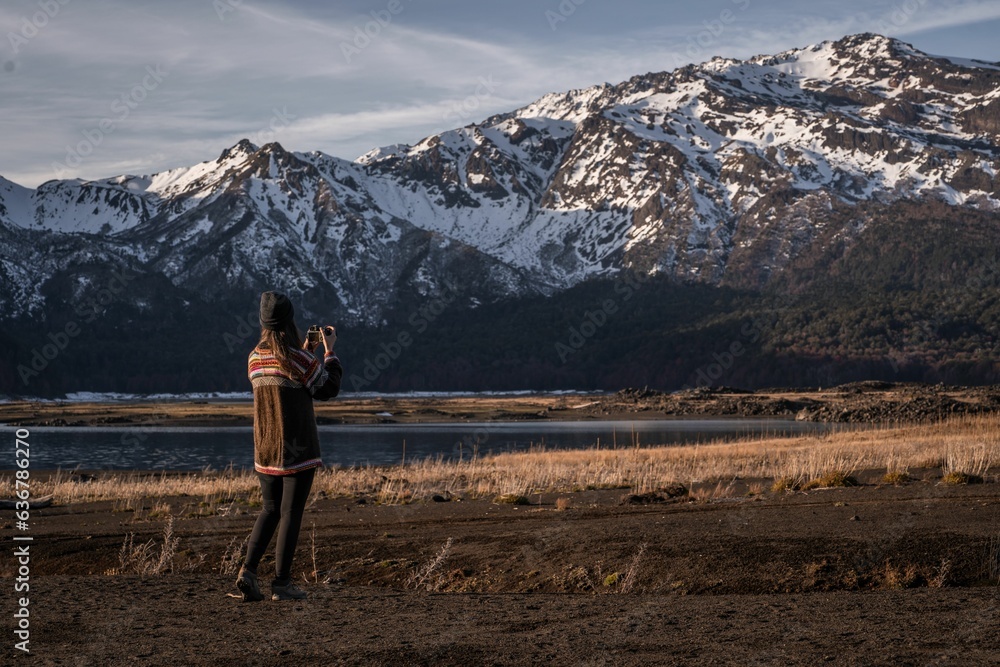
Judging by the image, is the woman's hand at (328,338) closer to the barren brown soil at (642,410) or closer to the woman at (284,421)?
the woman at (284,421)

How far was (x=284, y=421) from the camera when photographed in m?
11.0

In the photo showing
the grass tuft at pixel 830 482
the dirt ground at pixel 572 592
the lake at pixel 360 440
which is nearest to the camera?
the dirt ground at pixel 572 592

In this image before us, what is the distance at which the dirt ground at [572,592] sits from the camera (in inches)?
355

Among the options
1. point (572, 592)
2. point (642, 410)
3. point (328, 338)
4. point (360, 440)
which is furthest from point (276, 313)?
point (642, 410)

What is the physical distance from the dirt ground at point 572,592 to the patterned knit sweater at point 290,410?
1.40 meters

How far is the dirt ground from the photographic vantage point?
355 inches

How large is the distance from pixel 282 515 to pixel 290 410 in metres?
1.03

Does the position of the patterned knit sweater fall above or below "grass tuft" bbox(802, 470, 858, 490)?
above

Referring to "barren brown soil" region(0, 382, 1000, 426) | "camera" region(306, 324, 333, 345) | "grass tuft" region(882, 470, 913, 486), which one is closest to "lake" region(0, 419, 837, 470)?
"barren brown soil" region(0, 382, 1000, 426)

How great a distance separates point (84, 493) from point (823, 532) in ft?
69.4

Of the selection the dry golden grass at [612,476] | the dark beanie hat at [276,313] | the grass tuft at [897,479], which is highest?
the dark beanie hat at [276,313]

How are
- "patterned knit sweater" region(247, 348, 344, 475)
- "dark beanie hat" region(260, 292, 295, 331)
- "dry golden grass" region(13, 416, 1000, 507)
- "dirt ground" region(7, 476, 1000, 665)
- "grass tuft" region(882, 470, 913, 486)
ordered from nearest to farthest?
"dirt ground" region(7, 476, 1000, 665) < "patterned knit sweater" region(247, 348, 344, 475) < "dark beanie hat" region(260, 292, 295, 331) < "grass tuft" region(882, 470, 913, 486) < "dry golden grass" region(13, 416, 1000, 507)

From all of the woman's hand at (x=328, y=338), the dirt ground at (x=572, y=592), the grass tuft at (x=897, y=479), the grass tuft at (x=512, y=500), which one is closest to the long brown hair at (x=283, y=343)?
the woman's hand at (x=328, y=338)

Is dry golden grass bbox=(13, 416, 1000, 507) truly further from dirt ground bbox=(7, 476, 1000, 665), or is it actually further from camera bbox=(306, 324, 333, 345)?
camera bbox=(306, 324, 333, 345)
